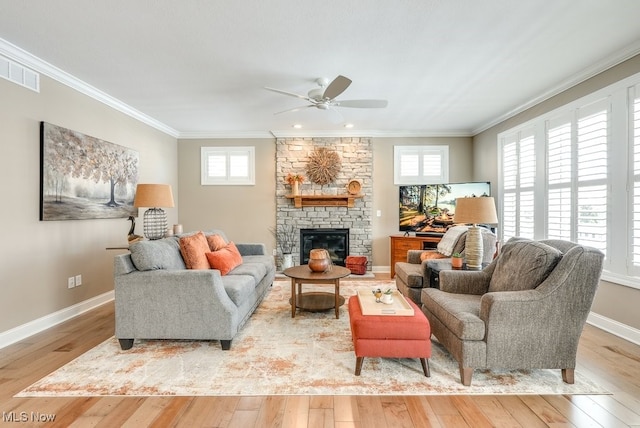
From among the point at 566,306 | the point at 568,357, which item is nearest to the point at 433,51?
the point at 566,306

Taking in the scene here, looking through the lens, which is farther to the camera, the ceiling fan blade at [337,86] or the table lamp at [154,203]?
the table lamp at [154,203]

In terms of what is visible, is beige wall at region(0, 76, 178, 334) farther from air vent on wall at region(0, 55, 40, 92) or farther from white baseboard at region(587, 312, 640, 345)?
white baseboard at region(587, 312, 640, 345)

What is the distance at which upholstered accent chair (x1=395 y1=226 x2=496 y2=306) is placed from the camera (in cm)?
371

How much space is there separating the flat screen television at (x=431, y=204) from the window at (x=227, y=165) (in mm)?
3090

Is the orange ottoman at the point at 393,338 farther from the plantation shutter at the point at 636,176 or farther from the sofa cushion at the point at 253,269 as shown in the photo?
the plantation shutter at the point at 636,176

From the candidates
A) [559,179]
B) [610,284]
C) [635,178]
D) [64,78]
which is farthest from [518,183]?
[64,78]

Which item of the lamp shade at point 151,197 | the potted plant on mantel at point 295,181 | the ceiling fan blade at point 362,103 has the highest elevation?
the ceiling fan blade at point 362,103

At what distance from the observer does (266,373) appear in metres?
2.39

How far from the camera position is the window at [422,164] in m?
6.23

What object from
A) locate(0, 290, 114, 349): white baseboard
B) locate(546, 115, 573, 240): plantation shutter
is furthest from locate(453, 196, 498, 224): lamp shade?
locate(0, 290, 114, 349): white baseboard

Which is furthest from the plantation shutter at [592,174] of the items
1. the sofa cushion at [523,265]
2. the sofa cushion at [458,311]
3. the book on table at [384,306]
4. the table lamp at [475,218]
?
the book on table at [384,306]

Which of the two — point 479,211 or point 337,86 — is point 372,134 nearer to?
point 337,86

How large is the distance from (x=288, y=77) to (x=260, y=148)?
9.32 ft

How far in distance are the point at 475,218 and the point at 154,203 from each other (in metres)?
3.63
